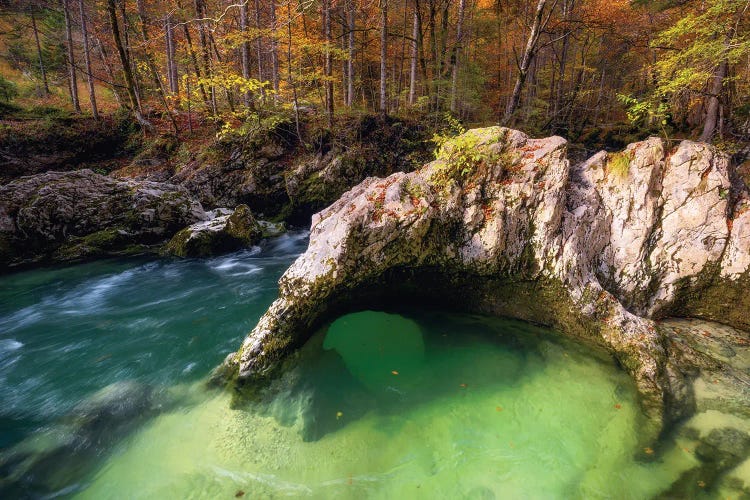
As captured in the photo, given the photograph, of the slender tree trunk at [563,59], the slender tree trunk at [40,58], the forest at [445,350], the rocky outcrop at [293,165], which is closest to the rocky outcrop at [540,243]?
the forest at [445,350]

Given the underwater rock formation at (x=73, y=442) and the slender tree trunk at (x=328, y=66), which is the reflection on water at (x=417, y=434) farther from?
the slender tree trunk at (x=328, y=66)

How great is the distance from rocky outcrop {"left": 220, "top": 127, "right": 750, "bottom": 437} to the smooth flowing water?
65 centimetres

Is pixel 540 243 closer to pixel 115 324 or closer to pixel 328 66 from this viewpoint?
pixel 115 324

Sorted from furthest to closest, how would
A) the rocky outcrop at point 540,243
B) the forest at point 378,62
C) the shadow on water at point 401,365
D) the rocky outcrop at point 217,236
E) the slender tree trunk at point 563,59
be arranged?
the slender tree trunk at point 563,59
the forest at point 378,62
the rocky outcrop at point 217,236
the rocky outcrop at point 540,243
the shadow on water at point 401,365

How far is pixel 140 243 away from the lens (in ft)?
38.1

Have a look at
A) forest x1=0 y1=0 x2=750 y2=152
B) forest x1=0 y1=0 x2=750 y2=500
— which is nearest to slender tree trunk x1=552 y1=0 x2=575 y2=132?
forest x1=0 y1=0 x2=750 y2=152

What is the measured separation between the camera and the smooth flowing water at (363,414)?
364 cm

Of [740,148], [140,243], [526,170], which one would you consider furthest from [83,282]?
[740,148]

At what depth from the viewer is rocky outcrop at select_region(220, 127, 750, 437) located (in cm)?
503

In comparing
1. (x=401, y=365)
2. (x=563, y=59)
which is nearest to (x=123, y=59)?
(x=401, y=365)

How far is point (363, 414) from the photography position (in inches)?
176

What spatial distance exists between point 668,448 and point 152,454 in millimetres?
5825

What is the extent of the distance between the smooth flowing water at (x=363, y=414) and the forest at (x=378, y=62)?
22.9ft

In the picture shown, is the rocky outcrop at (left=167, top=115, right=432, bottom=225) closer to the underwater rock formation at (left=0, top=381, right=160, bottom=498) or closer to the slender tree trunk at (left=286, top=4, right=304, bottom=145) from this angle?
the slender tree trunk at (left=286, top=4, right=304, bottom=145)
